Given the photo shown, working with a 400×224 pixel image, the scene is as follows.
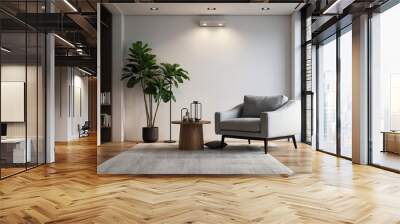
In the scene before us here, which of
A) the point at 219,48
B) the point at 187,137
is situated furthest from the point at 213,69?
the point at 187,137

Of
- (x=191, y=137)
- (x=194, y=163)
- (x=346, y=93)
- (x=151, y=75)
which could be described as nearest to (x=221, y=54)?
(x=151, y=75)

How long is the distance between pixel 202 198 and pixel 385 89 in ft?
9.27

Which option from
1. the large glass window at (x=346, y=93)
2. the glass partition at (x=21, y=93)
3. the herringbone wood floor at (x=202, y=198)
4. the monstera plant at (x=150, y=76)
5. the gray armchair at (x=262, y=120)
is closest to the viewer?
the herringbone wood floor at (x=202, y=198)

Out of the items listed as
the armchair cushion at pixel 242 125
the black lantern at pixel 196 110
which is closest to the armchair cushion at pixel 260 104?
the armchair cushion at pixel 242 125

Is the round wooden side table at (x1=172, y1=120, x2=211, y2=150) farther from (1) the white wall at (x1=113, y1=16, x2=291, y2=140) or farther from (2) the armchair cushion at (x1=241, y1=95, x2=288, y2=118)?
(1) the white wall at (x1=113, y1=16, x2=291, y2=140)

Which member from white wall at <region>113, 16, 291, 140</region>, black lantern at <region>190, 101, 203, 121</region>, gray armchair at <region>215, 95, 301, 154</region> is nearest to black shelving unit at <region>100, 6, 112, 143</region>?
white wall at <region>113, 16, 291, 140</region>

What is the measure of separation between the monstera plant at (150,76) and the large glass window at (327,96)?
8.49 feet

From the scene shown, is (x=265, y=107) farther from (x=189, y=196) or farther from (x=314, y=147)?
(x=189, y=196)

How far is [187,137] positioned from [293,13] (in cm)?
358

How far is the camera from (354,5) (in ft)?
14.8

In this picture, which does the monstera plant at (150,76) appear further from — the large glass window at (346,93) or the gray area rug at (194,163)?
the large glass window at (346,93)

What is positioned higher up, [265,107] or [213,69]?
[213,69]

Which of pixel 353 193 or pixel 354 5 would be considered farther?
pixel 354 5

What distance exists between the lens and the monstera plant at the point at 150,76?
7.57 m
